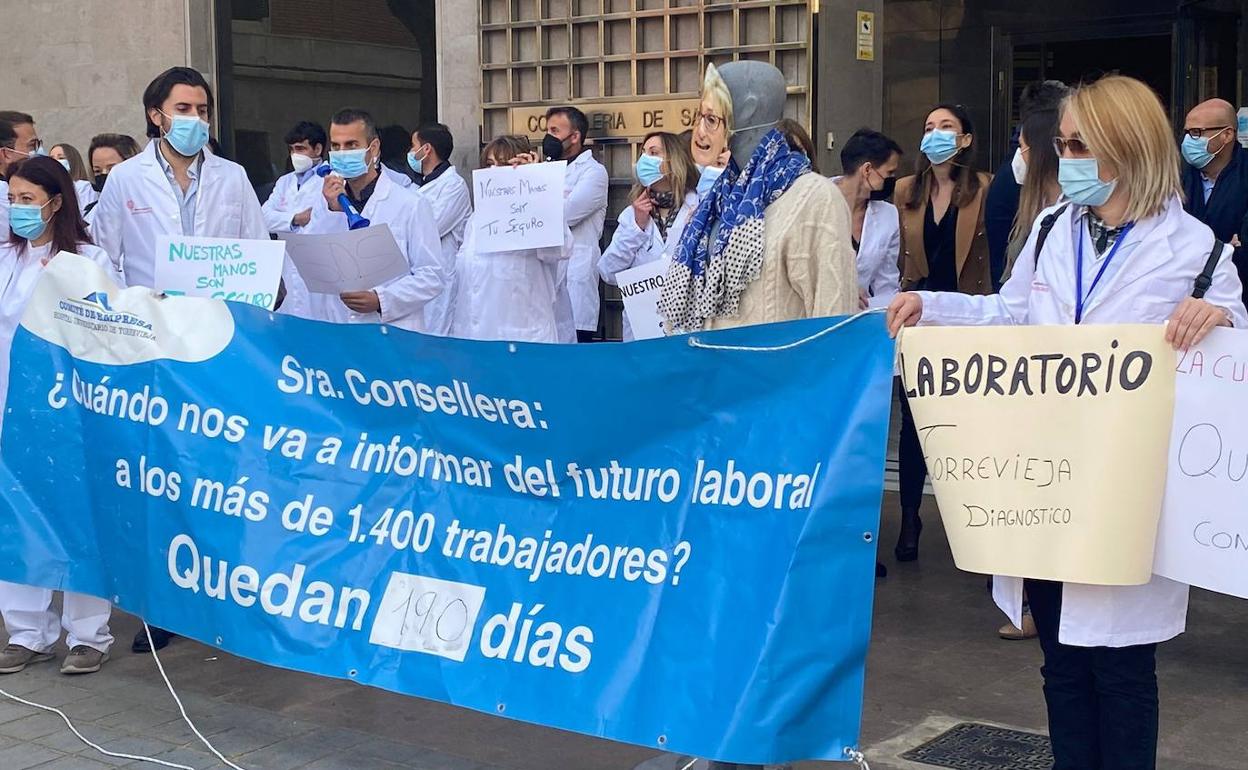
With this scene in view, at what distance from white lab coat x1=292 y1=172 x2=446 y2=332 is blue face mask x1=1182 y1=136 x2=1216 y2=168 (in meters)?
3.46

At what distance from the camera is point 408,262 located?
6820 mm

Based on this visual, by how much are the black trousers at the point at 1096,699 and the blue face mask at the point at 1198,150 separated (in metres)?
3.96

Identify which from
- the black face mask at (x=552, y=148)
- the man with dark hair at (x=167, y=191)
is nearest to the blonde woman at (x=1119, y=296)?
the man with dark hair at (x=167, y=191)

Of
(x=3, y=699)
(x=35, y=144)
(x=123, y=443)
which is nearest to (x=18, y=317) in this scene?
(x=123, y=443)

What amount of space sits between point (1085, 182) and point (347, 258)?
3.53m

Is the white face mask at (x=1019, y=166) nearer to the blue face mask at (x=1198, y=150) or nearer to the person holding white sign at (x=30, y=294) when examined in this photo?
the blue face mask at (x=1198, y=150)

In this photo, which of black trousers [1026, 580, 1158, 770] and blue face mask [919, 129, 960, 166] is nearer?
black trousers [1026, 580, 1158, 770]

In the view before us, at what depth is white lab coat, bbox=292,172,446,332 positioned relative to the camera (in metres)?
6.68

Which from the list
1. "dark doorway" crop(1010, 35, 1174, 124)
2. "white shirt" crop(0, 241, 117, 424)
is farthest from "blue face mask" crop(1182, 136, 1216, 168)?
"dark doorway" crop(1010, 35, 1174, 124)

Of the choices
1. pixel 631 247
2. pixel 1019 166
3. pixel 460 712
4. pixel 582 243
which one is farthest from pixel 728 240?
pixel 582 243

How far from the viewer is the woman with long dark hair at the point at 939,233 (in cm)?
721

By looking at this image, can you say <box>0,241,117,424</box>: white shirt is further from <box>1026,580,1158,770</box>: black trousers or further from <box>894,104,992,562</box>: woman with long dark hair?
<box>1026,580,1158,770</box>: black trousers

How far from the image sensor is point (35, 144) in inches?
347

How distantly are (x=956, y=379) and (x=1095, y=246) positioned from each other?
0.46 m
